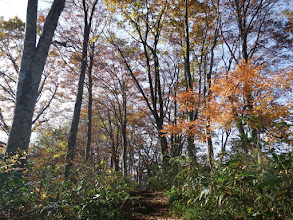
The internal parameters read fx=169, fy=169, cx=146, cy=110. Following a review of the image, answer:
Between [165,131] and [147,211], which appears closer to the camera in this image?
[147,211]

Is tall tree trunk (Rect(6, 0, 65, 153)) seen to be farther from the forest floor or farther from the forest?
the forest floor

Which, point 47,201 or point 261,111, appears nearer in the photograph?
point 47,201

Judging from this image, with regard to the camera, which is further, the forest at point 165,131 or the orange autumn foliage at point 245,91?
the orange autumn foliage at point 245,91

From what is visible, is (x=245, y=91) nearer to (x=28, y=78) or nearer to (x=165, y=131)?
(x=165, y=131)

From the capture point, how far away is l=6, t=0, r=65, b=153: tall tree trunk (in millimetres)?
3551

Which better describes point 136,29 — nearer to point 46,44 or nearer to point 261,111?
point 46,44

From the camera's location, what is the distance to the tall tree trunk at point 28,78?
355cm

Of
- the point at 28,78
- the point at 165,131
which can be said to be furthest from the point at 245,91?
the point at 28,78

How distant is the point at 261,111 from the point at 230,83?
1.23 m

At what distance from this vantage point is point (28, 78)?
3881 mm

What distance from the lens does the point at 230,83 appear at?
547 centimetres

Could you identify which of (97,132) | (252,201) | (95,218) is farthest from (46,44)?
(97,132)

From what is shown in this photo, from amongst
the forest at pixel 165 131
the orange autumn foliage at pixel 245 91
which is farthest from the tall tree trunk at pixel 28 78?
the orange autumn foliage at pixel 245 91

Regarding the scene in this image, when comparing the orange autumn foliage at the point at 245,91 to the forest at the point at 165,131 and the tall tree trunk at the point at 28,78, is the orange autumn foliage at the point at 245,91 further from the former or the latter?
the tall tree trunk at the point at 28,78
